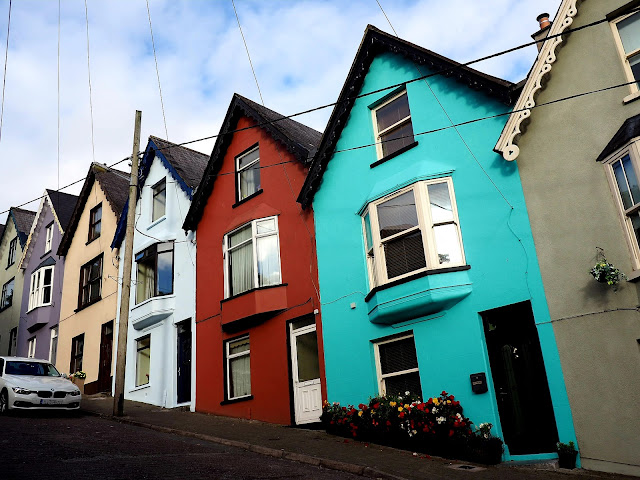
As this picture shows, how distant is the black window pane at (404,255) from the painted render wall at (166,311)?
317 inches

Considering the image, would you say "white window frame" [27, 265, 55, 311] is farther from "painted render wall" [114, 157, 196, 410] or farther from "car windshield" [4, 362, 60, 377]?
"car windshield" [4, 362, 60, 377]

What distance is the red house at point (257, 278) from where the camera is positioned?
15117 mm

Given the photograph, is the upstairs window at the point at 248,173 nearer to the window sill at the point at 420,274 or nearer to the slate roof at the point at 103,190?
the window sill at the point at 420,274

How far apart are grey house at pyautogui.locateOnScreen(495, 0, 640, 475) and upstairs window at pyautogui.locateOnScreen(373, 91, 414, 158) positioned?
9.98ft

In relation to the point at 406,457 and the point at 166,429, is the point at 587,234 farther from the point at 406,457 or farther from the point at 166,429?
the point at 166,429

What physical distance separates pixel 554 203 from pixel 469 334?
297 cm

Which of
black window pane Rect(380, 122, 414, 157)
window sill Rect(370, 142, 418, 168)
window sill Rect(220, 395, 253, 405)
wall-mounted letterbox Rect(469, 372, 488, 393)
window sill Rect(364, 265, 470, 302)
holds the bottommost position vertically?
wall-mounted letterbox Rect(469, 372, 488, 393)

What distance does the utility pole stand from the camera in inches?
622

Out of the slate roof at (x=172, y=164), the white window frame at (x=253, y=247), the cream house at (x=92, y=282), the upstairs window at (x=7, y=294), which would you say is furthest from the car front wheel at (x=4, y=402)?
the upstairs window at (x=7, y=294)

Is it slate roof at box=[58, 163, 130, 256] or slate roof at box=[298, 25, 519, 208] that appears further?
slate roof at box=[58, 163, 130, 256]

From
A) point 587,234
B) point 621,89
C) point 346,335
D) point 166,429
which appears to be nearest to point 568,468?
point 587,234

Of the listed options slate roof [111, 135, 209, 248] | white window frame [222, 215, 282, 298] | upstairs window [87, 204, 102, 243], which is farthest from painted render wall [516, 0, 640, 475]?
upstairs window [87, 204, 102, 243]

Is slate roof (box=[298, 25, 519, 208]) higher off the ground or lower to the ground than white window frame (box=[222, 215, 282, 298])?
higher

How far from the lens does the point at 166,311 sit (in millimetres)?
19406
